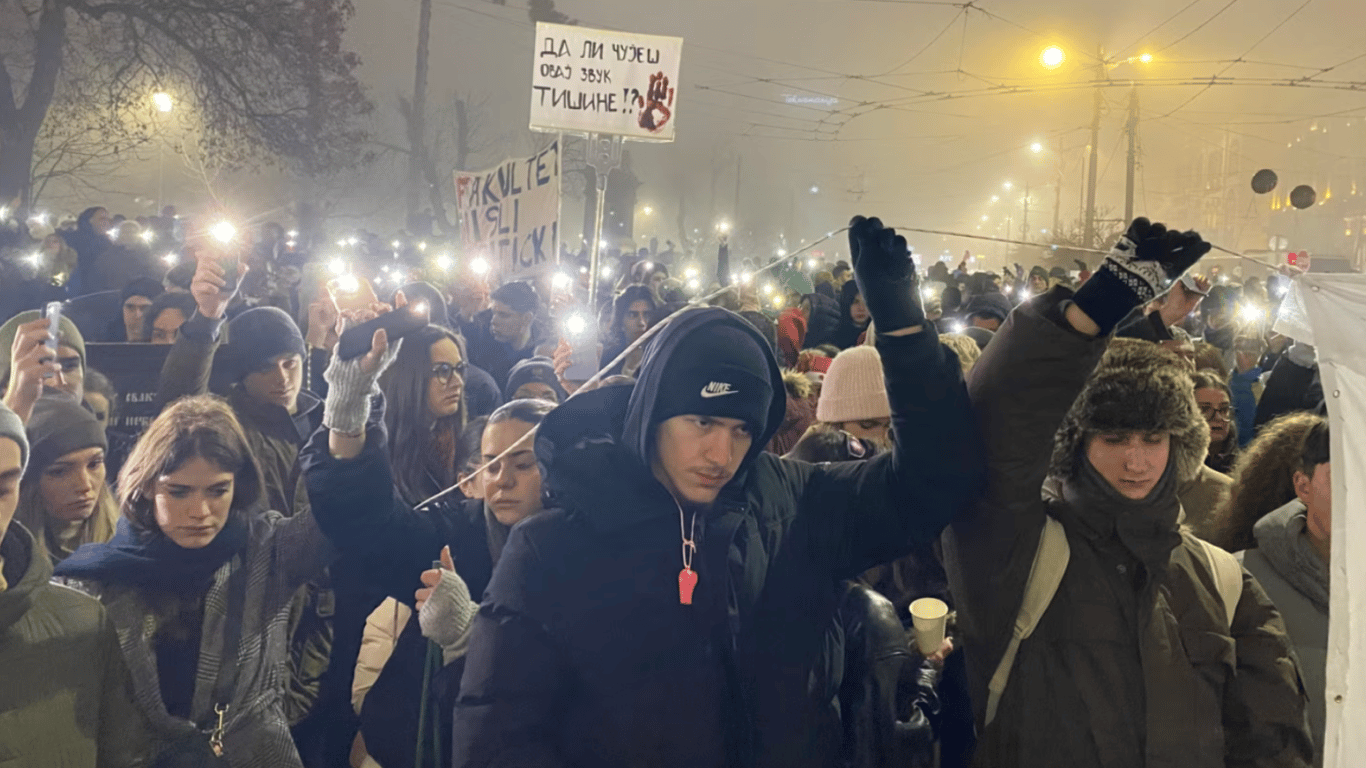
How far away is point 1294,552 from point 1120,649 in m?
0.75

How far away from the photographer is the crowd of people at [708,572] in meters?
1.89

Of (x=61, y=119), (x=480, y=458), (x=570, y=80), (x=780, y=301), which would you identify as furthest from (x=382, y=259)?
(x=480, y=458)

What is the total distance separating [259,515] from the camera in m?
2.96

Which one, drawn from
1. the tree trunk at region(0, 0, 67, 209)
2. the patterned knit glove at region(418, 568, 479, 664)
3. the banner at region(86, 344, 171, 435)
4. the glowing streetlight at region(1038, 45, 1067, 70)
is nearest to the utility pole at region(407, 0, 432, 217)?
the tree trunk at region(0, 0, 67, 209)

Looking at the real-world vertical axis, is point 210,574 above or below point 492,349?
below

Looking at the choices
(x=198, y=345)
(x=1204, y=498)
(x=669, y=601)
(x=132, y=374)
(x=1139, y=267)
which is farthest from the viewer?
(x=132, y=374)

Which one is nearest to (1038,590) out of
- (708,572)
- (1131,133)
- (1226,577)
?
(1226,577)

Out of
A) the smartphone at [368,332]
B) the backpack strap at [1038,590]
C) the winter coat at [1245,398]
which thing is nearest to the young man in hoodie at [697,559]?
the backpack strap at [1038,590]

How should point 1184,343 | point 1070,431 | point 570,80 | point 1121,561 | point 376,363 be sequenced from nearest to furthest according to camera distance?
point 1121,561 < point 1070,431 < point 376,363 < point 1184,343 < point 570,80

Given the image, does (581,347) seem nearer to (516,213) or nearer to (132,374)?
(132,374)

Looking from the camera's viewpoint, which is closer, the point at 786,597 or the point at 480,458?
the point at 786,597

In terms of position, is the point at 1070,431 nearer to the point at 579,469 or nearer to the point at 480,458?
the point at 579,469

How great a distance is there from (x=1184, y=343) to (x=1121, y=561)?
3.51 metres

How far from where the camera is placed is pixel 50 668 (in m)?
2.26
